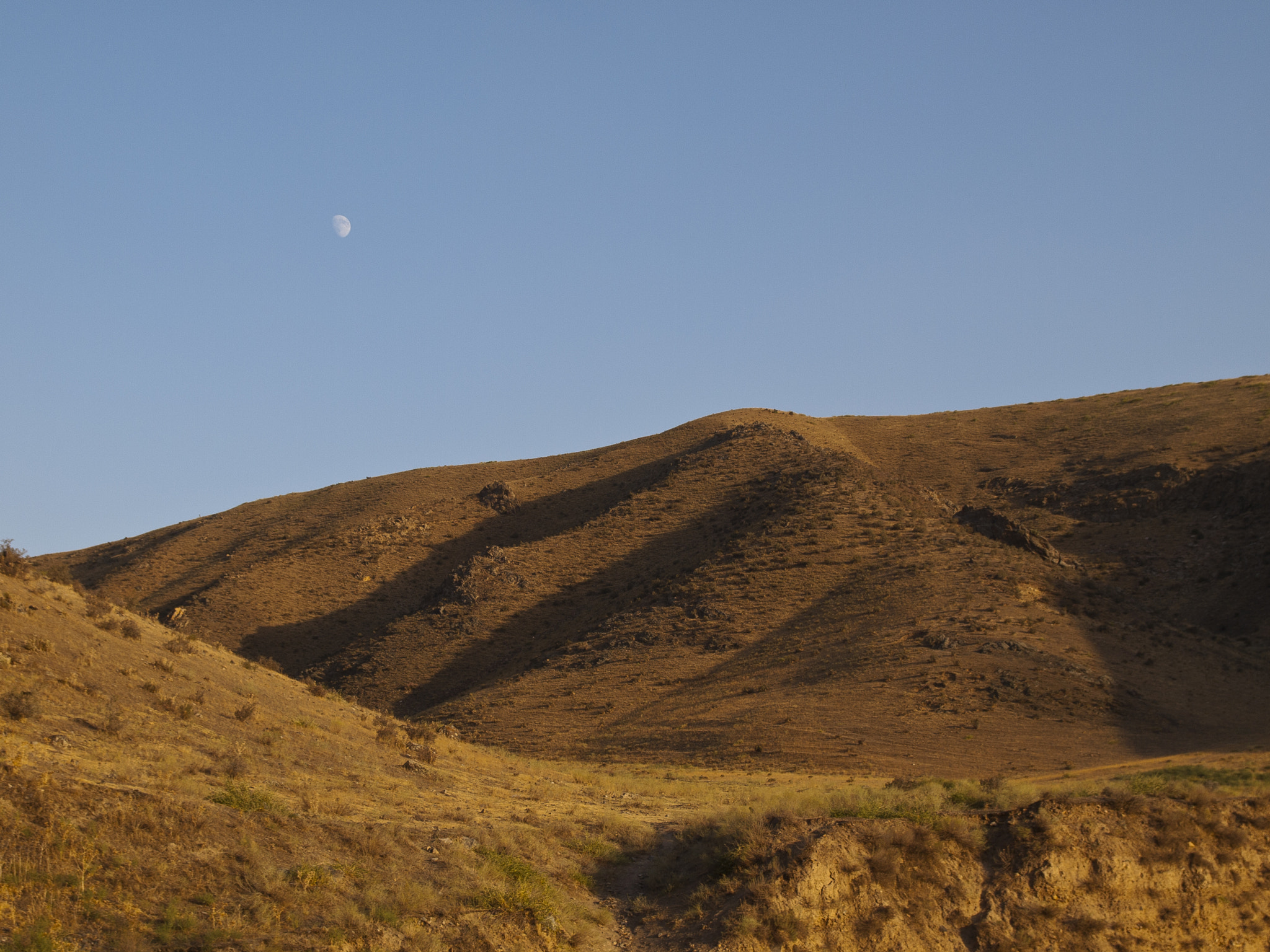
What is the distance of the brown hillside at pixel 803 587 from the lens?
34469 mm

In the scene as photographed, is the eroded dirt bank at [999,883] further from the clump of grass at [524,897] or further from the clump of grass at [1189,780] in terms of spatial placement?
the clump of grass at [524,897]

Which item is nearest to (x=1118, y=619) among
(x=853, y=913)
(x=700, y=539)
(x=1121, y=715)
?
(x=1121, y=715)

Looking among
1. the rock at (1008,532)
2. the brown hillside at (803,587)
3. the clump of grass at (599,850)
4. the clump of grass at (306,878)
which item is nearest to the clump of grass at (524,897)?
the clump of grass at (306,878)

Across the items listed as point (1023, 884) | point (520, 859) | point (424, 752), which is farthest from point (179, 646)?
point (1023, 884)

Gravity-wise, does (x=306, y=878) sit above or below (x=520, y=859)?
above

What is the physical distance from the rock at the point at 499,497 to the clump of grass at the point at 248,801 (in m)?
57.7

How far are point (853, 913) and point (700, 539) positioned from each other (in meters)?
46.0

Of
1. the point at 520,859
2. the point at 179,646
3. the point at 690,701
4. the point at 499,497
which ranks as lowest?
the point at 690,701

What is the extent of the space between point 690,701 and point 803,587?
11.2m

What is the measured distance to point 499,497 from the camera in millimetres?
72250

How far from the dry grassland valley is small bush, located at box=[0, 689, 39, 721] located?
3.4 inches

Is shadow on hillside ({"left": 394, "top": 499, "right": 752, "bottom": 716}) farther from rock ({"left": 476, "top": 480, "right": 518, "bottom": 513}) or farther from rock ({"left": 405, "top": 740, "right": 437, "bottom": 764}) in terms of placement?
rock ({"left": 405, "top": 740, "right": 437, "bottom": 764})

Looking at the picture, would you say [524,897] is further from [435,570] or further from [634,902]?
[435,570]

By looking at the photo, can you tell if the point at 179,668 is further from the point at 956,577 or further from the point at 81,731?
the point at 956,577
